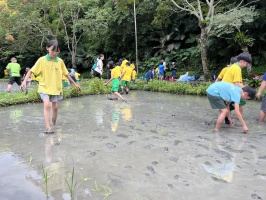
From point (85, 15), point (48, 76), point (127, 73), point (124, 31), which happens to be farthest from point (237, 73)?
point (124, 31)

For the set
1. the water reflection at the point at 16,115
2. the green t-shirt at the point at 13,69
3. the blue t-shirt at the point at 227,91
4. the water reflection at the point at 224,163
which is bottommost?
the water reflection at the point at 224,163

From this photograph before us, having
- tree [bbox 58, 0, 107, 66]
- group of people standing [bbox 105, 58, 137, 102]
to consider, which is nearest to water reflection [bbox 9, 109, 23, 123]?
group of people standing [bbox 105, 58, 137, 102]

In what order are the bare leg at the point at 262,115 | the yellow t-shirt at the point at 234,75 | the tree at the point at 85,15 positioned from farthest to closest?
the tree at the point at 85,15, the bare leg at the point at 262,115, the yellow t-shirt at the point at 234,75

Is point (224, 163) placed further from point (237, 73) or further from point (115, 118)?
point (115, 118)

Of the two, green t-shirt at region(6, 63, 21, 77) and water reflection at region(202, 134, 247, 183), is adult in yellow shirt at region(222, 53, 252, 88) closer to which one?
water reflection at region(202, 134, 247, 183)

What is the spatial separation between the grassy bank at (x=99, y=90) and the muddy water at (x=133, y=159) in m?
3.10

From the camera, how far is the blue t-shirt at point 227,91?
533cm

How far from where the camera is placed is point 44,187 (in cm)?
302

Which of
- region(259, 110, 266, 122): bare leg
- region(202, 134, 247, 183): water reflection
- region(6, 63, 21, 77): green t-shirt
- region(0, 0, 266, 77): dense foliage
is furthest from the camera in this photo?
region(0, 0, 266, 77): dense foliage

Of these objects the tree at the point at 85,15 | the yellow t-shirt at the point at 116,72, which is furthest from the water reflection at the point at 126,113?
the tree at the point at 85,15

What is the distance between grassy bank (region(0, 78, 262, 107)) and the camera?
32.0 ft

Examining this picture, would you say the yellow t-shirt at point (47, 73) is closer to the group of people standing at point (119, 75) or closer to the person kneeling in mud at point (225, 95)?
the person kneeling in mud at point (225, 95)

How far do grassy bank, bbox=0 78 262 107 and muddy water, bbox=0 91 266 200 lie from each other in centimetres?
310

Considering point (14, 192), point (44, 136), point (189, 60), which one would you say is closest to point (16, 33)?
point (189, 60)
